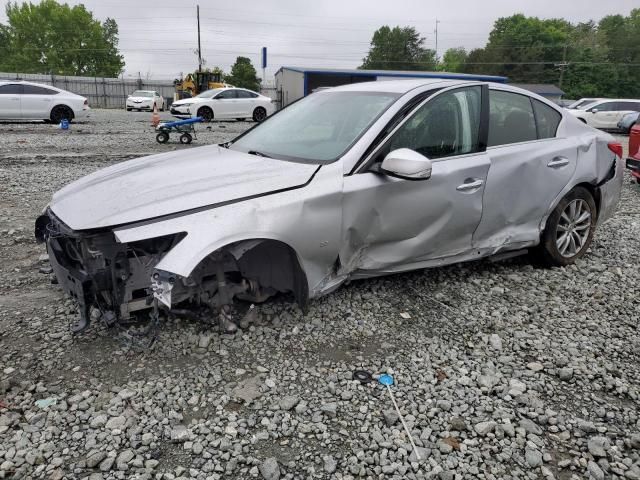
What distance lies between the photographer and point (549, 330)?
356cm

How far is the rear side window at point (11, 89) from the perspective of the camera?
635 inches

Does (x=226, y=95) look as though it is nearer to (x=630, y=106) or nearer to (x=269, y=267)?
(x=630, y=106)

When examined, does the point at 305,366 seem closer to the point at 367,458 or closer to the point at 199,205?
the point at 367,458

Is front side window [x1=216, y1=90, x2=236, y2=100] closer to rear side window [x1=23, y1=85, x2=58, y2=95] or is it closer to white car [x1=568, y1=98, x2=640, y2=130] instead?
rear side window [x1=23, y1=85, x2=58, y2=95]

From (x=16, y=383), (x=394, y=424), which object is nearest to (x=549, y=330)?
(x=394, y=424)

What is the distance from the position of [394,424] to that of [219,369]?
3.35 feet

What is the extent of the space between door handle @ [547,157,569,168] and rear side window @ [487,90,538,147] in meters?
0.24

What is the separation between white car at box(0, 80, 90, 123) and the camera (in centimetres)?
1620

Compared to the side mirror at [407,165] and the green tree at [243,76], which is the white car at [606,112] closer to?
the side mirror at [407,165]

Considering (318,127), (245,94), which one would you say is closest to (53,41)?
(245,94)

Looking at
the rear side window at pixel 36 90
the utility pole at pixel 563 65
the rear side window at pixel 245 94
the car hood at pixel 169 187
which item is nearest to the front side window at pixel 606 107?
the rear side window at pixel 245 94

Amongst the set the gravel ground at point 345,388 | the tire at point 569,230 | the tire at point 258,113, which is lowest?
the gravel ground at point 345,388

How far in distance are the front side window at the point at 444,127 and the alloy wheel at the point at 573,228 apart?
127cm

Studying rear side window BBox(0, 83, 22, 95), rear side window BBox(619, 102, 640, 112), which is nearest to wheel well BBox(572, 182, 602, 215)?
rear side window BBox(0, 83, 22, 95)
